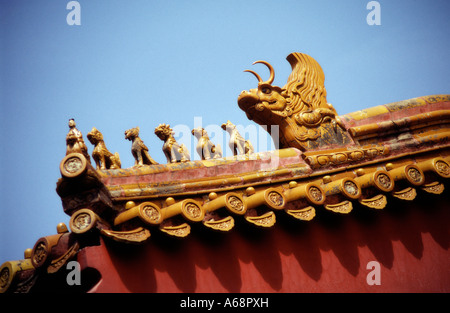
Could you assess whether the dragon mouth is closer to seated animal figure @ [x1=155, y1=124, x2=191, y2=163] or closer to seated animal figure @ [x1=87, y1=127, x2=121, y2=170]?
seated animal figure @ [x1=155, y1=124, x2=191, y2=163]

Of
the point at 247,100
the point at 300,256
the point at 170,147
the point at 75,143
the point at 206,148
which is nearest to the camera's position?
the point at 75,143

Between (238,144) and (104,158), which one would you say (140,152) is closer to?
(104,158)

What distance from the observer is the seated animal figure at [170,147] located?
5504 millimetres

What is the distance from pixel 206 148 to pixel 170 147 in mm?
424

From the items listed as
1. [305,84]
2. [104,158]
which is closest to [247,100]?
[305,84]

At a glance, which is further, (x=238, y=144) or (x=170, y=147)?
(x=238, y=144)

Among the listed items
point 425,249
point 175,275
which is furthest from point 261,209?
point 425,249

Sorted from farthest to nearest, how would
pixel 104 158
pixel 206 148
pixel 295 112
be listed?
pixel 295 112, pixel 206 148, pixel 104 158

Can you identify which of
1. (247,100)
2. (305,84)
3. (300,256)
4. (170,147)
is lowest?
(300,256)

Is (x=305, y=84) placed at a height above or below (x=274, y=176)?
above

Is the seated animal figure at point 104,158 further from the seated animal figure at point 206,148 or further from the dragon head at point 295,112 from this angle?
the dragon head at point 295,112

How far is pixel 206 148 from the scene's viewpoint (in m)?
5.80

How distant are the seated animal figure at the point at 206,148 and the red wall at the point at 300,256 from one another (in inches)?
36.3

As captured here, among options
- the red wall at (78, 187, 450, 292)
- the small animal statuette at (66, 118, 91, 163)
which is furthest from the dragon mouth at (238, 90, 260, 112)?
the small animal statuette at (66, 118, 91, 163)
